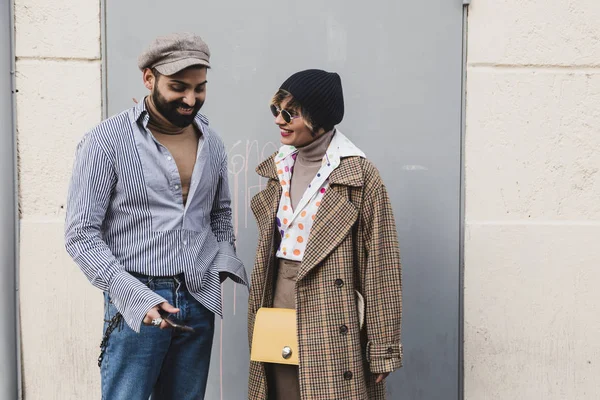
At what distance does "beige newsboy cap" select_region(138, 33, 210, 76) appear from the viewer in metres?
2.55

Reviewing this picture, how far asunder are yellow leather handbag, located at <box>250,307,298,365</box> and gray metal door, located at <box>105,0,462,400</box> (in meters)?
0.93

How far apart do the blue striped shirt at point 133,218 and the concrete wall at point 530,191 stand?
1786 mm

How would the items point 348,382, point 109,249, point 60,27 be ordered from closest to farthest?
1. point 109,249
2. point 348,382
3. point 60,27

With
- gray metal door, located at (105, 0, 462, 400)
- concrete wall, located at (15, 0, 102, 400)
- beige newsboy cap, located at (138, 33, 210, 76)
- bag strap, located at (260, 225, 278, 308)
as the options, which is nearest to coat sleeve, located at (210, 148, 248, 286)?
bag strap, located at (260, 225, 278, 308)

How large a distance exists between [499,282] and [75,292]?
2345 mm

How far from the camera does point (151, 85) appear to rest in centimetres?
265

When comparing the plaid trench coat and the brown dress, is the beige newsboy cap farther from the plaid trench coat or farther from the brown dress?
the plaid trench coat

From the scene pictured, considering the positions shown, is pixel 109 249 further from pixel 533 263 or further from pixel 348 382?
pixel 533 263

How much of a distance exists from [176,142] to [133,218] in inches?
14.1

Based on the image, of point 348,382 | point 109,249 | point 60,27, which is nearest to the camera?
point 109,249

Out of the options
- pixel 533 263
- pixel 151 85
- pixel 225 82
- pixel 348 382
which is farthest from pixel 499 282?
pixel 151 85

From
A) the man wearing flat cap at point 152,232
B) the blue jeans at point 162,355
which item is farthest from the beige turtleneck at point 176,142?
the blue jeans at point 162,355

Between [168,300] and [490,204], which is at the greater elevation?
[490,204]

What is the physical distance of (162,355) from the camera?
2.60m
